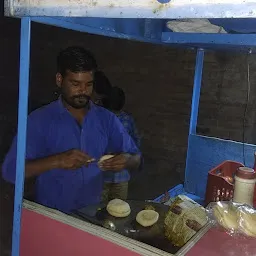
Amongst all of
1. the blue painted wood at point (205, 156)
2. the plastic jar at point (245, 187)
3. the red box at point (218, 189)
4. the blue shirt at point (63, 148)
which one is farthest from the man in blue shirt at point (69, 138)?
the blue painted wood at point (205, 156)

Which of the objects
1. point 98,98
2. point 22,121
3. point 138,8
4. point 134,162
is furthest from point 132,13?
point 98,98

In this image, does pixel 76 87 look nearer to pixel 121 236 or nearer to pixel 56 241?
pixel 56 241

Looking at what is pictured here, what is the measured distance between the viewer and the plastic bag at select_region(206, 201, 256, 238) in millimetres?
1220

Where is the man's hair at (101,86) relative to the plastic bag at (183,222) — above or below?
above

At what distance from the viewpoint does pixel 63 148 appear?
1.88m

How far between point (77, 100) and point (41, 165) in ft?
1.52

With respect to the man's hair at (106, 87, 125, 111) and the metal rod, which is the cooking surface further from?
the man's hair at (106, 87, 125, 111)

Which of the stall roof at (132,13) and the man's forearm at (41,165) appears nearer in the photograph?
the stall roof at (132,13)

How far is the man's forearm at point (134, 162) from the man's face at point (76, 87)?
1.48 feet

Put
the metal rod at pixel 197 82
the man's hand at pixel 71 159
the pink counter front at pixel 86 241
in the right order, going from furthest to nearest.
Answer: the metal rod at pixel 197 82 < the man's hand at pixel 71 159 < the pink counter front at pixel 86 241

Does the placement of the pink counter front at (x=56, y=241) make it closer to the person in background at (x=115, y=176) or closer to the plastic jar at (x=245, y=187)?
the plastic jar at (x=245, y=187)

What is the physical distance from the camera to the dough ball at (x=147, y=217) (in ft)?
4.70

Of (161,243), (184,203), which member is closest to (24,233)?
(161,243)

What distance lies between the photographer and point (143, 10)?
95 cm
